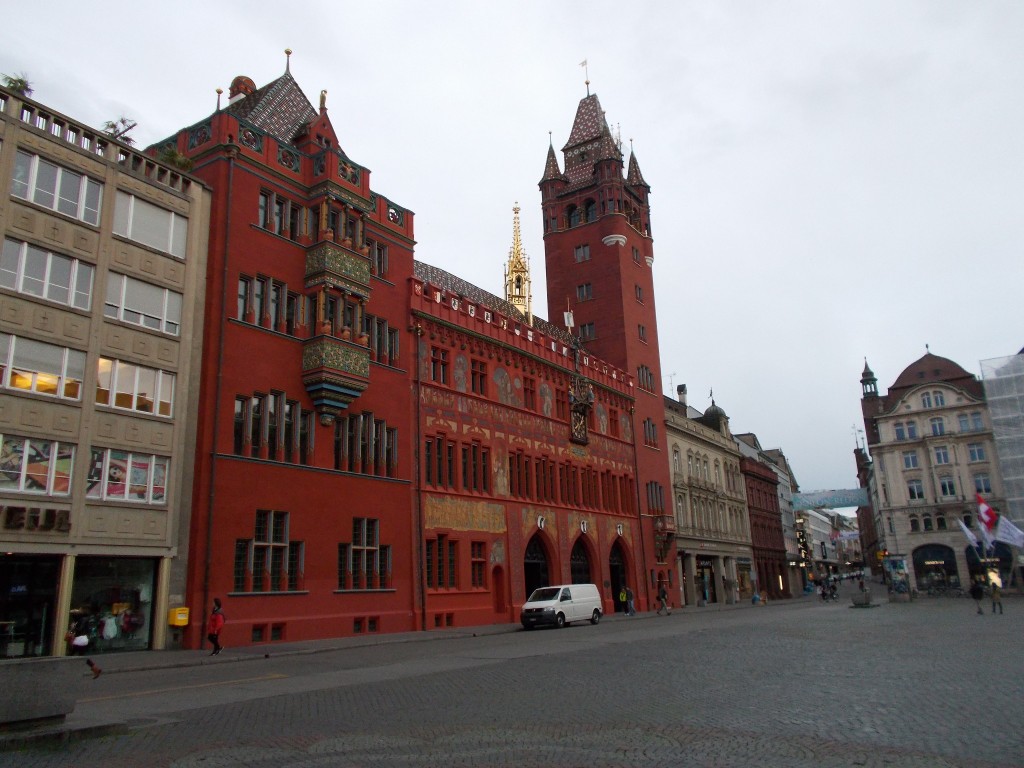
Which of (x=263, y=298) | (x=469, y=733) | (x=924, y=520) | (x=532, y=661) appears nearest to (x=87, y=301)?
(x=263, y=298)

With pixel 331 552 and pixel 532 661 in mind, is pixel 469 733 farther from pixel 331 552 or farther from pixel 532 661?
pixel 331 552

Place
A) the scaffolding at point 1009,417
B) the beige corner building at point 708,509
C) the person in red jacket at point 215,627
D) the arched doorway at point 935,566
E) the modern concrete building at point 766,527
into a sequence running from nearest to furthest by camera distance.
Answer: the person in red jacket at point 215,627, the beige corner building at point 708,509, the scaffolding at point 1009,417, the arched doorway at point 935,566, the modern concrete building at point 766,527

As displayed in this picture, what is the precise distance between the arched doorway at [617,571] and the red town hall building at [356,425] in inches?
6.0

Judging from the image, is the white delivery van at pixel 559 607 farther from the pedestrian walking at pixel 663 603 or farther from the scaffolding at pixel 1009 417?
the scaffolding at pixel 1009 417

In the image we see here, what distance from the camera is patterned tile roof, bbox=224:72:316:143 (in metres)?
35.8

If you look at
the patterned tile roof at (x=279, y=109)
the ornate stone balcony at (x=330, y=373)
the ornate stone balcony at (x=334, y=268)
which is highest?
the patterned tile roof at (x=279, y=109)

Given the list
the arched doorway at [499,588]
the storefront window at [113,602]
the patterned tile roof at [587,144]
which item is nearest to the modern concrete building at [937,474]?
the patterned tile roof at [587,144]

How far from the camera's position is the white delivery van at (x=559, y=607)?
35156 mm

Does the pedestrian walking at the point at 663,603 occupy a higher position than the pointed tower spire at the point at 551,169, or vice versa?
the pointed tower spire at the point at 551,169

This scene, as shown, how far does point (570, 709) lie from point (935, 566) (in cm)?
7952

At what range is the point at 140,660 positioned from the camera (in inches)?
862

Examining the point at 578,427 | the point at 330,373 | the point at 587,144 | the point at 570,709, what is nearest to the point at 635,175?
the point at 587,144

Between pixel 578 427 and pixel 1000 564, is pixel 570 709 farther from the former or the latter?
pixel 1000 564

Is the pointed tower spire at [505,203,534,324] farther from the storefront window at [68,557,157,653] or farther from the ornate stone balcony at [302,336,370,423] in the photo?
the storefront window at [68,557,157,653]
